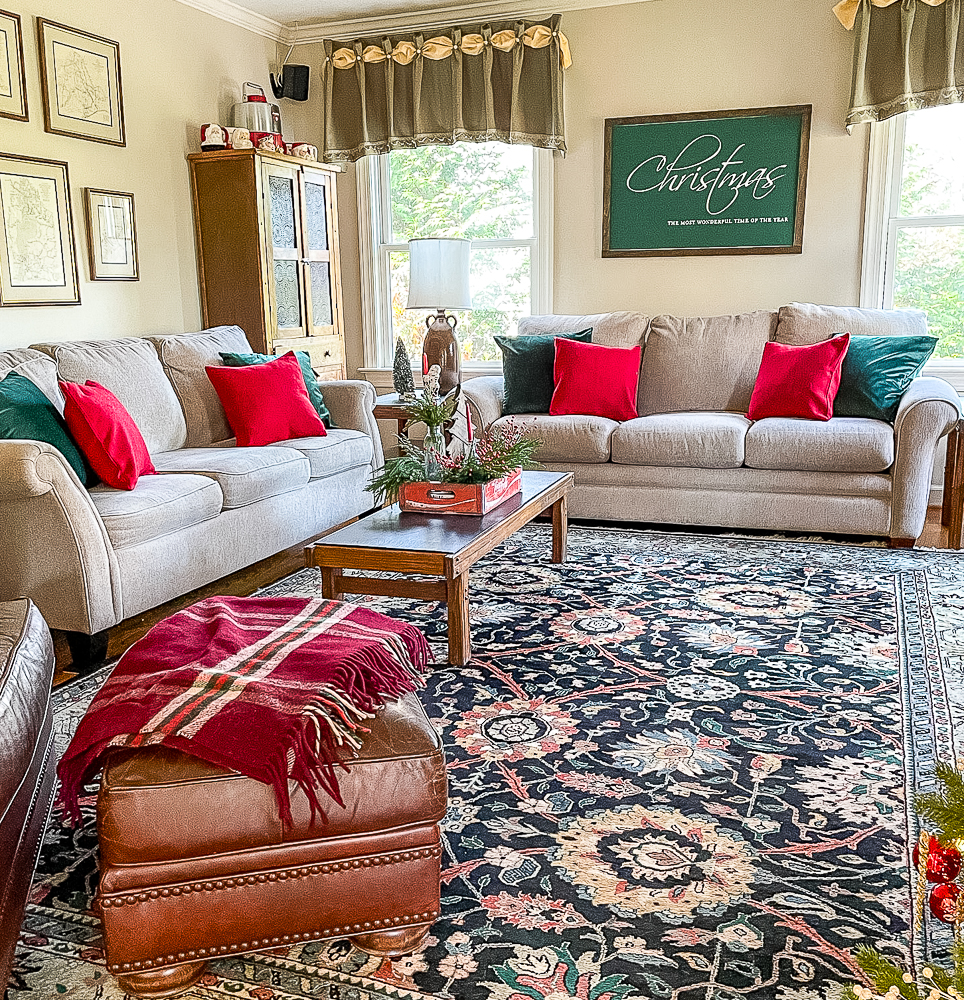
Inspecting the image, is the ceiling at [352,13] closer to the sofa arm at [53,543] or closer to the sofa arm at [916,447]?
the sofa arm at [916,447]

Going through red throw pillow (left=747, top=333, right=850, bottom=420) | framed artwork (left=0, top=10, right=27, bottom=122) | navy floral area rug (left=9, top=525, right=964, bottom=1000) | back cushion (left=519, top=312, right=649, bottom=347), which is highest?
framed artwork (left=0, top=10, right=27, bottom=122)

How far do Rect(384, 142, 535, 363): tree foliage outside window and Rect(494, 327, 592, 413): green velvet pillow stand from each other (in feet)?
3.16

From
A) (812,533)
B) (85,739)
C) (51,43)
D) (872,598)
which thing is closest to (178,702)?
(85,739)

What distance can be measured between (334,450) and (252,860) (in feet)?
9.98

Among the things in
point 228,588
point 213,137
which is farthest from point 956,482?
point 213,137

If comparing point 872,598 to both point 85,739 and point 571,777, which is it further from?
point 85,739

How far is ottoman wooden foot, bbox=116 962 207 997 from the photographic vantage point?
1622 mm

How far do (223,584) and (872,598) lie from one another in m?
2.52

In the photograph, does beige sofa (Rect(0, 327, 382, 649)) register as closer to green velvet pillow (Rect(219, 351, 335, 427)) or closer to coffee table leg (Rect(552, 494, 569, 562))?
green velvet pillow (Rect(219, 351, 335, 427))

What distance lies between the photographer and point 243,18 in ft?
18.5

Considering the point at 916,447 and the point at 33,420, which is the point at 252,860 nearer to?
the point at 33,420

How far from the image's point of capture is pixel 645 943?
1723mm

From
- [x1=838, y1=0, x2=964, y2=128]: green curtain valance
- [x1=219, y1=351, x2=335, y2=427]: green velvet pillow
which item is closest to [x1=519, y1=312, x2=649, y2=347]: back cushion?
[x1=219, y1=351, x2=335, y2=427]: green velvet pillow

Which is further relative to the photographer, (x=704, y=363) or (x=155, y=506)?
(x=704, y=363)
